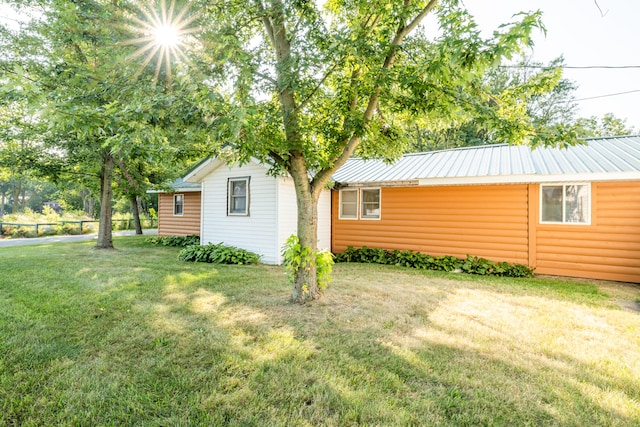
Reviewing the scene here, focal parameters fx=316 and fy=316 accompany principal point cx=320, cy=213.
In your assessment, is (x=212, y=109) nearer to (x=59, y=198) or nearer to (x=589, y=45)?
(x=589, y=45)

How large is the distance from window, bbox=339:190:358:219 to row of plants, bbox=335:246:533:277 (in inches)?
48.0

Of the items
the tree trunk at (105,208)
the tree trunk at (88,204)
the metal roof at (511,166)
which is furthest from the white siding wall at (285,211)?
the tree trunk at (88,204)

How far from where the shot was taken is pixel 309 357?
320cm

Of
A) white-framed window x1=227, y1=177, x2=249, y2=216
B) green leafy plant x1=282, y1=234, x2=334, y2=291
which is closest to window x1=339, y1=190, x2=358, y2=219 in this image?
white-framed window x1=227, y1=177, x2=249, y2=216

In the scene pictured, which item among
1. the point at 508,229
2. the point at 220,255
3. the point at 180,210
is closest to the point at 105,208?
the point at 180,210

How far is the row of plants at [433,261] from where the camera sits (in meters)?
8.25

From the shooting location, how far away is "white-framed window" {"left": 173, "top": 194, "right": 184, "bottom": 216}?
15391 mm

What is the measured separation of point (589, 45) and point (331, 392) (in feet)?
44.3

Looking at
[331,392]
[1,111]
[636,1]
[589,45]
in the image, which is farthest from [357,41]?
[1,111]

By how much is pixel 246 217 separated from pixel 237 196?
86 centimetres

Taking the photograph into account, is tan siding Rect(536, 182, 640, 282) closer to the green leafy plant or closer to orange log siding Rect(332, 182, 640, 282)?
orange log siding Rect(332, 182, 640, 282)

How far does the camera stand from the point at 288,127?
4555mm

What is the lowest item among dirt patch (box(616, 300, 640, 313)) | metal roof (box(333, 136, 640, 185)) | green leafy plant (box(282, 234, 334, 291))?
dirt patch (box(616, 300, 640, 313))

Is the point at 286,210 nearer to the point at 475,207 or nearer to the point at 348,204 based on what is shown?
the point at 348,204
